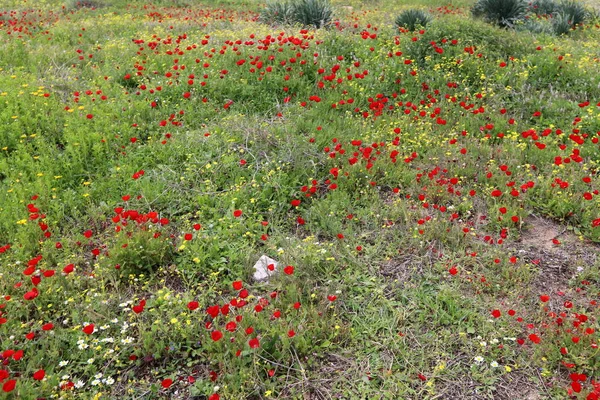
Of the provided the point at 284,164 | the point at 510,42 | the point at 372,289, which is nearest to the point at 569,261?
the point at 372,289

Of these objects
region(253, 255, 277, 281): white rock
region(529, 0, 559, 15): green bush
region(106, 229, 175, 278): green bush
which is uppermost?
region(529, 0, 559, 15): green bush

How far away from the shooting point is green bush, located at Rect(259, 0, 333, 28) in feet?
36.6

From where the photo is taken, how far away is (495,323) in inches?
137

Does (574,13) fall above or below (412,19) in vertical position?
below

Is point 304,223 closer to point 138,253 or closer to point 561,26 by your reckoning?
point 138,253

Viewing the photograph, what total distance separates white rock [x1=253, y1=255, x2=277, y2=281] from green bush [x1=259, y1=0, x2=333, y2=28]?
8.37m

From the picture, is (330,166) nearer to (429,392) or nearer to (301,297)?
(301,297)

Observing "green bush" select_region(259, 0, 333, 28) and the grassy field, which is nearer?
the grassy field

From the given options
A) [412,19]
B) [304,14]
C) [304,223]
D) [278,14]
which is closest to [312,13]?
[304,14]

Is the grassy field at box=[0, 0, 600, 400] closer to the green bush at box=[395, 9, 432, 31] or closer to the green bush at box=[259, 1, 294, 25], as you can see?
the green bush at box=[395, 9, 432, 31]

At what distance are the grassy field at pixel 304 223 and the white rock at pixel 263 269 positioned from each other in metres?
0.06

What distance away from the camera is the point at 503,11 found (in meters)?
11.6

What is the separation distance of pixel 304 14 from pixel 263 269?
8.94m

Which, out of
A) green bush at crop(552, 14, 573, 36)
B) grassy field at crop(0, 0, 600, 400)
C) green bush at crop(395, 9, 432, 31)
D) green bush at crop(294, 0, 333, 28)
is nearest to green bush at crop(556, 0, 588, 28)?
green bush at crop(552, 14, 573, 36)
